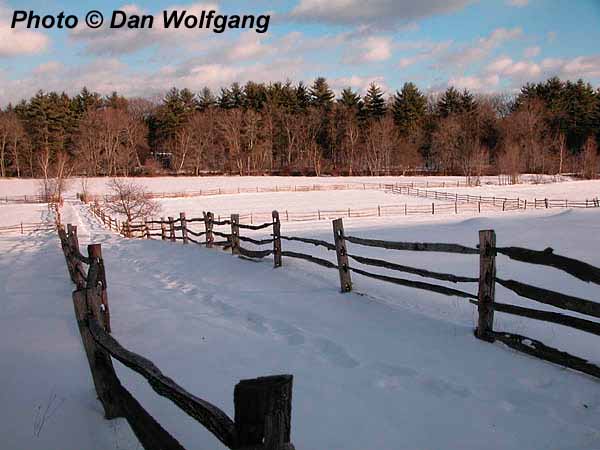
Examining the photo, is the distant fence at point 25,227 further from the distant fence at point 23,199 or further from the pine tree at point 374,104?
the pine tree at point 374,104

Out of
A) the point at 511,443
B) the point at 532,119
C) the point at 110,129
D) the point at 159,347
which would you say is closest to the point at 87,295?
the point at 159,347

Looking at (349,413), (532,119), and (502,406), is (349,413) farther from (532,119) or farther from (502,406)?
(532,119)

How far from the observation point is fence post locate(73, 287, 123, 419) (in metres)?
3.40

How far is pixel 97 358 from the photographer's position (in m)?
3.52

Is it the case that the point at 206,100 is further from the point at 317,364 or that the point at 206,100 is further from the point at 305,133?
the point at 317,364

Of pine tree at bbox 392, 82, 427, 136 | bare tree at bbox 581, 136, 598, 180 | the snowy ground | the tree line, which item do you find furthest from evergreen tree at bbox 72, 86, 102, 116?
bare tree at bbox 581, 136, 598, 180

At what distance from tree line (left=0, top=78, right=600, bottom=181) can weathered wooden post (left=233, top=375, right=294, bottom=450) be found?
7431 centimetres

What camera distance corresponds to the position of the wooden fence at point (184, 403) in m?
1.92

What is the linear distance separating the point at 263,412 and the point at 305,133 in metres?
Answer: 83.5

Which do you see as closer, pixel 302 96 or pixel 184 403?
pixel 184 403

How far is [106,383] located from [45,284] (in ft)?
22.9

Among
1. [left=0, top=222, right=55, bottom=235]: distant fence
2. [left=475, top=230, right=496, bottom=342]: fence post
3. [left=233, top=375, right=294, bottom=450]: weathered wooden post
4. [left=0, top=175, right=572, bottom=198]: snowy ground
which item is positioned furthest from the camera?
[left=0, top=175, right=572, bottom=198]: snowy ground

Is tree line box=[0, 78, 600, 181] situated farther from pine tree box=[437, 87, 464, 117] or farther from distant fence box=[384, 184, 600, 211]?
distant fence box=[384, 184, 600, 211]

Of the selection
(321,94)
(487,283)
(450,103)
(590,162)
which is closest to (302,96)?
(321,94)
